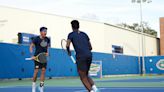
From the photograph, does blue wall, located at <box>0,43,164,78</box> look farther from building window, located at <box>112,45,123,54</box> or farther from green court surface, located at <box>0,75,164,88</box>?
building window, located at <box>112,45,123,54</box>

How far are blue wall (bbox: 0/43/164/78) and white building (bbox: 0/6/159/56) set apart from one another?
5439mm

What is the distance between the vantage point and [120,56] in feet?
110

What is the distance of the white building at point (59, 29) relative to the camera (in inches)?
1117

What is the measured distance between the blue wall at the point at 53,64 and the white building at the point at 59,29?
5439mm

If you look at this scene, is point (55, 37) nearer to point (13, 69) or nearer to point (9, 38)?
point (9, 38)

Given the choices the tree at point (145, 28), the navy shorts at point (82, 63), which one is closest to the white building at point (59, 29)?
the navy shorts at point (82, 63)

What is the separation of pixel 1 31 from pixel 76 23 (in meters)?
21.4

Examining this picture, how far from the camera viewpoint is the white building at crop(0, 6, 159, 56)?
A: 1117 inches

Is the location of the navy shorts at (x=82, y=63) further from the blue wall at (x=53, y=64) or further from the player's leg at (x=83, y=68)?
the blue wall at (x=53, y=64)

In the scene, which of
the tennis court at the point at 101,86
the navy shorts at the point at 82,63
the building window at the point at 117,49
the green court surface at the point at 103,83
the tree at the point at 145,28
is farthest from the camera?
the tree at the point at 145,28

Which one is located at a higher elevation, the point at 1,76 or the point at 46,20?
the point at 46,20

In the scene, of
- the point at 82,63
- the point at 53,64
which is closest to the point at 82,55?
the point at 82,63

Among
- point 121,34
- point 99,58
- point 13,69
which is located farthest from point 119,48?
point 13,69

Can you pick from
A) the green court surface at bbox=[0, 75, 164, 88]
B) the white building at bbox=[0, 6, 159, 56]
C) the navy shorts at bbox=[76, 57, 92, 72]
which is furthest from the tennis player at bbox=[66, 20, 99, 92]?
the white building at bbox=[0, 6, 159, 56]
